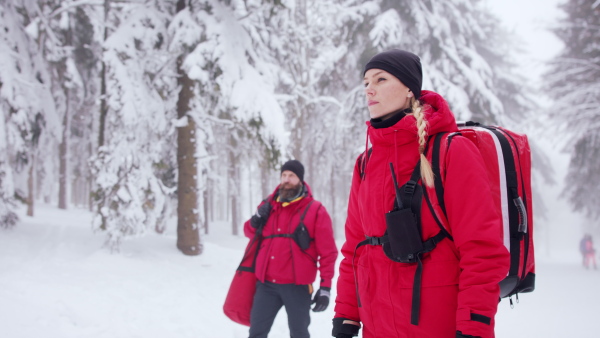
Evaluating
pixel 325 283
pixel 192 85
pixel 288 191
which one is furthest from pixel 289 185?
pixel 192 85

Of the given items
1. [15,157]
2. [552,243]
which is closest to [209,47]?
[15,157]

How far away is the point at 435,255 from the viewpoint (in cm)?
190

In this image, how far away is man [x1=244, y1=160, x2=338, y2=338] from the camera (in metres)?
4.08

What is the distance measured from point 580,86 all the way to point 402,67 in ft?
41.1

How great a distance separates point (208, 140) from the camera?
1045 centimetres

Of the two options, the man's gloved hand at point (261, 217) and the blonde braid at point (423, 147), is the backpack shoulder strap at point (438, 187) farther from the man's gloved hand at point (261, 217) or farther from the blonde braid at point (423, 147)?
the man's gloved hand at point (261, 217)

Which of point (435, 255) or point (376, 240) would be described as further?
point (376, 240)

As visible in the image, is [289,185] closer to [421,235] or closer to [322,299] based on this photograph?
[322,299]

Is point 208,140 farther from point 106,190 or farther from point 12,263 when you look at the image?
point 12,263

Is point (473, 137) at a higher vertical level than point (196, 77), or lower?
lower

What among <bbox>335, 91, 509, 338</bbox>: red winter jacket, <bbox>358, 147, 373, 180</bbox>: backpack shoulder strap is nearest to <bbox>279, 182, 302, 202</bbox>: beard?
<bbox>358, 147, 373, 180</bbox>: backpack shoulder strap

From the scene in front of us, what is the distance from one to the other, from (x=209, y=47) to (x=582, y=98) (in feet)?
35.2

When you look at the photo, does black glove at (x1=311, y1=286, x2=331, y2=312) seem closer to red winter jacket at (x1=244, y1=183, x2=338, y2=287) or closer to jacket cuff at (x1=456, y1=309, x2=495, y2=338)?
red winter jacket at (x1=244, y1=183, x2=338, y2=287)

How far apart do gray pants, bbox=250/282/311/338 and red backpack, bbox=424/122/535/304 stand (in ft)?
8.16
